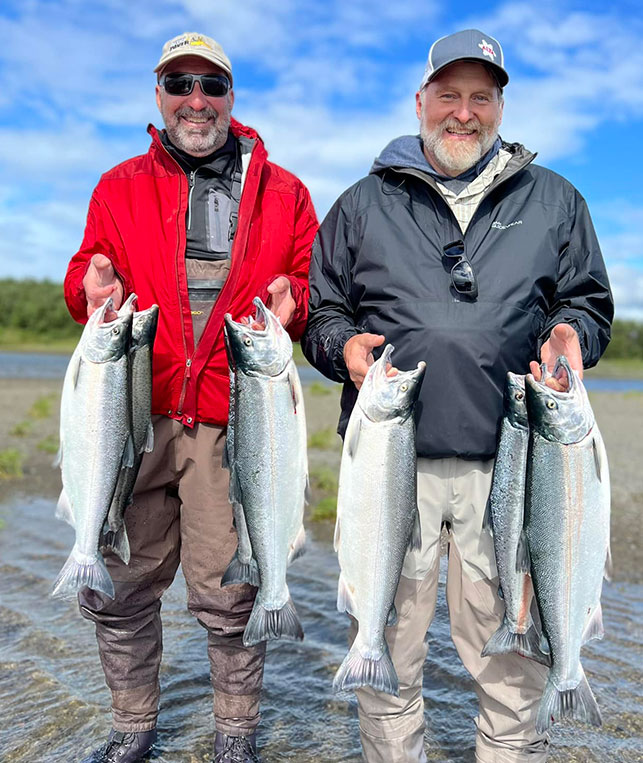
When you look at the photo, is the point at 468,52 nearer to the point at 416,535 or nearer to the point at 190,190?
the point at 190,190

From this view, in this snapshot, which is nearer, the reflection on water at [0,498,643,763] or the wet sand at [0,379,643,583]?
the reflection on water at [0,498,643,763]

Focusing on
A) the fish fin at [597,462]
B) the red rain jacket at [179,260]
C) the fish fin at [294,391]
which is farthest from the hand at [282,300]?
the fish fin at [597,462]

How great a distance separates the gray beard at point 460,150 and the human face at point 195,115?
4.14 feet

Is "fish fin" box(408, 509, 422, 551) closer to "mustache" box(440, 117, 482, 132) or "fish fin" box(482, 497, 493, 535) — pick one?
"fish fin" box(482, 497, 493, 535)

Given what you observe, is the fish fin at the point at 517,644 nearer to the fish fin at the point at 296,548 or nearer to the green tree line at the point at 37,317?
the fish fin at the point at 296,548

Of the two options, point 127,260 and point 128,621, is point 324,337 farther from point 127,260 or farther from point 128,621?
point 128,621

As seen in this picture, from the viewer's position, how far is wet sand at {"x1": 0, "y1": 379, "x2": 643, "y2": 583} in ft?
31.1

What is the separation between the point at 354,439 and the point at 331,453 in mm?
10959

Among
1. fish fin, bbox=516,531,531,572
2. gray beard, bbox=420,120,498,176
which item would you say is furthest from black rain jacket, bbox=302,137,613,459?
fish fin, bbox=516,531,531,572

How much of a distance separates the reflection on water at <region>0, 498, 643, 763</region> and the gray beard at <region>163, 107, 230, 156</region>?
319 centimetres

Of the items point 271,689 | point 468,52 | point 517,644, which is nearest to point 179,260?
point 468,52

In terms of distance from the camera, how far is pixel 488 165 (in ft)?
13.3

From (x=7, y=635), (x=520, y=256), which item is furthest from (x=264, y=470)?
(x=7, y=635)

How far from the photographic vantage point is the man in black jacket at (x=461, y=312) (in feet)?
12.3
